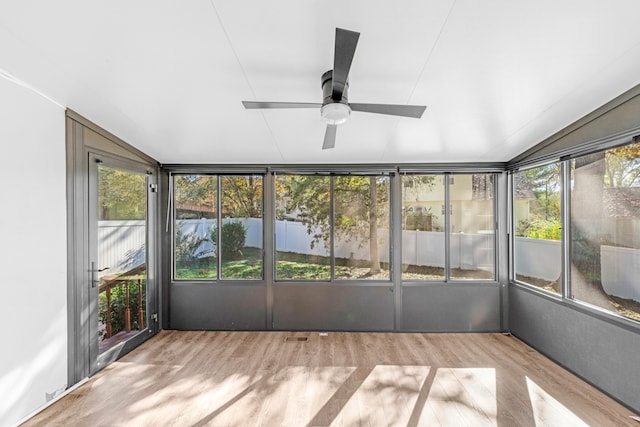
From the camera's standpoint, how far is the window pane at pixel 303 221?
13.9ft

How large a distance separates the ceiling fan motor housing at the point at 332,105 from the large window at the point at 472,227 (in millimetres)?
2784

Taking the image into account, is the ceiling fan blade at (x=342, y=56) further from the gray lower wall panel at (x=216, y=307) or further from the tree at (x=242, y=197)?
the gray lower wall panel at (x=216, y=307)

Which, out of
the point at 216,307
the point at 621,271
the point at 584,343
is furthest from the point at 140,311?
the point at 621,271

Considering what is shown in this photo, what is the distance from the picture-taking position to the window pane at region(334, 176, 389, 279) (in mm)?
4211

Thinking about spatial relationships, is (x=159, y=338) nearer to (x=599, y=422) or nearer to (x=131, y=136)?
(x=131, y=136)

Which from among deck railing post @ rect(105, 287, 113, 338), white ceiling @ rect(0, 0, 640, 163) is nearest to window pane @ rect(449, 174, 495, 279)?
white ceiling @ rect(0, 0, 640, 163)

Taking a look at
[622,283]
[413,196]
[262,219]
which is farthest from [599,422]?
[262,219]

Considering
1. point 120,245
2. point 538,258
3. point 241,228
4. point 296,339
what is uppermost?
point 241,228

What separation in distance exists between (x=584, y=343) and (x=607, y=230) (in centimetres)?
113

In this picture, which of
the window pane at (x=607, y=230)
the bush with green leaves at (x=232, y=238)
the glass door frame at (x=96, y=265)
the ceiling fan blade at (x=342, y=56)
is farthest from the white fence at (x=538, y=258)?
the glass door frame at (x=96, y=265)

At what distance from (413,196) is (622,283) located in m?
2.28

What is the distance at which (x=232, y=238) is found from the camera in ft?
13.9

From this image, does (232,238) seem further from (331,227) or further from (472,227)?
(472,227)

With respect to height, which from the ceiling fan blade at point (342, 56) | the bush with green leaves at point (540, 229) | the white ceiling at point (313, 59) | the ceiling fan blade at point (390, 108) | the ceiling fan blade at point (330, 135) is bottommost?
the bush with green leaves at point (540, 229)
